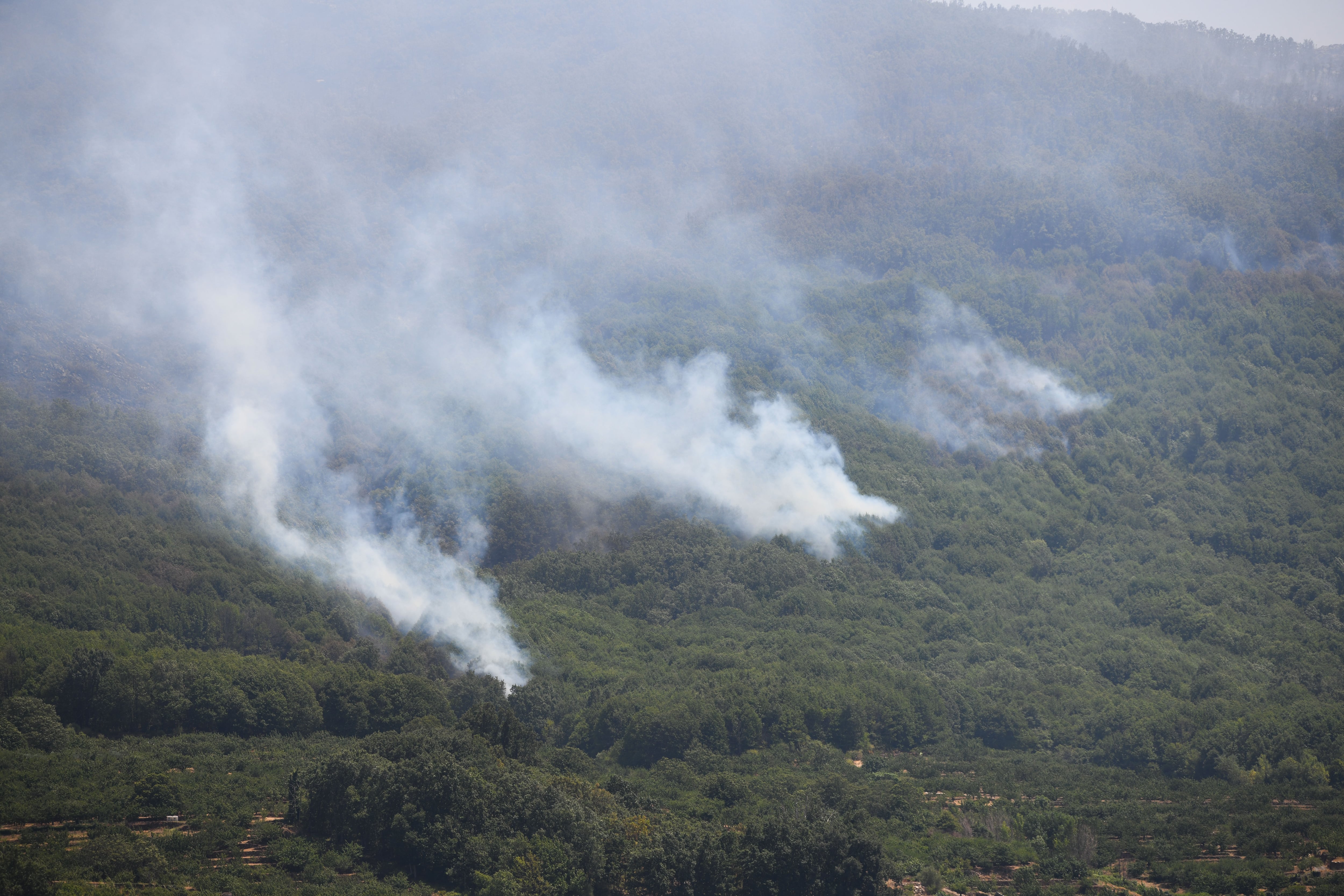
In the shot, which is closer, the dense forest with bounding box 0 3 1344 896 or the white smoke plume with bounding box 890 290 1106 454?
the dense forest with bounding box 0 3 1344 896

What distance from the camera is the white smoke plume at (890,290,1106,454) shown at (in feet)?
494

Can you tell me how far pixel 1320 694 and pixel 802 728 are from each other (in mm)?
37310

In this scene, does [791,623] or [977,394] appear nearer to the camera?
[791,623]

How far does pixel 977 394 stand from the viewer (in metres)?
156

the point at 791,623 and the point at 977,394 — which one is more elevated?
the point at 977,394

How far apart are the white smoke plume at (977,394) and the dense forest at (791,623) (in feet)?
1.67

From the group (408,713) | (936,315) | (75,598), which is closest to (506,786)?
(408,713)

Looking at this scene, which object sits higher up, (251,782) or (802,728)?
(802,728)

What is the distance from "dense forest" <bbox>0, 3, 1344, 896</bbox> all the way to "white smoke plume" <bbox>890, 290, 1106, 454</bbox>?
0.51 meters

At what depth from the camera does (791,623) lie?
114 meters

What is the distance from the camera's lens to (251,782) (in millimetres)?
71688

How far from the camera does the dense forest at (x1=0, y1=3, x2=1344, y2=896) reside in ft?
221

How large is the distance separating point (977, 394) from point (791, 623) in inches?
2021

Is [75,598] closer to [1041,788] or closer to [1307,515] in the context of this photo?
[1041,788]
